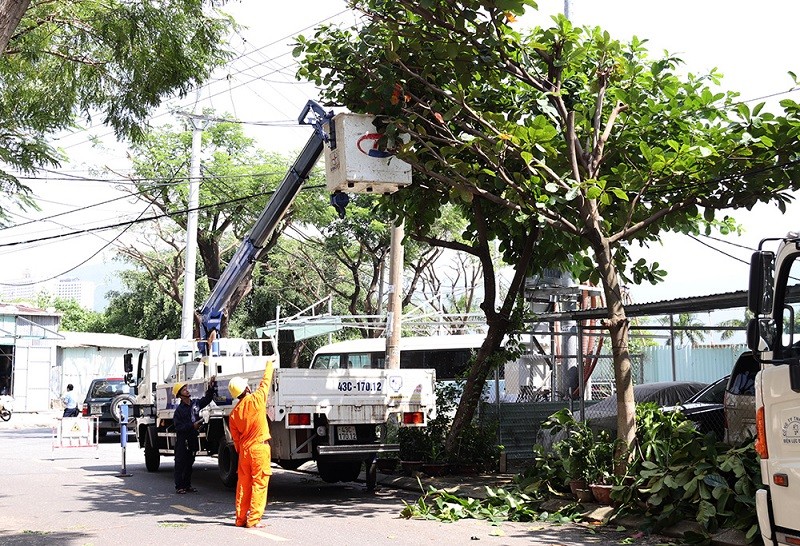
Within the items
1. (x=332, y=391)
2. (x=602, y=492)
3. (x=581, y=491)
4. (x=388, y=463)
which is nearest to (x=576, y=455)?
(x=581, y=491)

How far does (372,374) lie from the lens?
13742mm

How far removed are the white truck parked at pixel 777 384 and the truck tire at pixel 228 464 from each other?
371 inches

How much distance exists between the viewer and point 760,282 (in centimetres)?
639

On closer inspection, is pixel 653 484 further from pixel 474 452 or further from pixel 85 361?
pixel 85 361

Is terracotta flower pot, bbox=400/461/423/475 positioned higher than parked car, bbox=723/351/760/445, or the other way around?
parked car, bbox=723/351/760/445

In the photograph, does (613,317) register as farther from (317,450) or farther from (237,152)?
(237,152)

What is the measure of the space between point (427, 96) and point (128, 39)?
4052 millimetres

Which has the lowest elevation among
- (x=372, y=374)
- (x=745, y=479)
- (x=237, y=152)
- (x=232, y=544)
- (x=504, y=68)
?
(x=232, y=544)

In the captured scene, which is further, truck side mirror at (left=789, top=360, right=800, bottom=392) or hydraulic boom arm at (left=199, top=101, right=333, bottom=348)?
hydraulic boom arm at (left=199, top=101, right=333, bottom=348)

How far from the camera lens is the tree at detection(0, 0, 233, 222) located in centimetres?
1076

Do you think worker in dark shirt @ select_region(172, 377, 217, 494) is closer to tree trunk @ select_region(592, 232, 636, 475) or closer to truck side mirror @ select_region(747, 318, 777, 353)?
tree trunk @ select_region(592, 232, 636, 475)

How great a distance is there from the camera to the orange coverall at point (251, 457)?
426 inches

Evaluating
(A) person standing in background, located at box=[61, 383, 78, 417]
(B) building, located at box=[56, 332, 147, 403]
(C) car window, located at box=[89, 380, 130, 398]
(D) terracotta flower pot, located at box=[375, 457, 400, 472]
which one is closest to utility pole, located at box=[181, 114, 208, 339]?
(C) car window, located at box=[89, 380, 130, 398]

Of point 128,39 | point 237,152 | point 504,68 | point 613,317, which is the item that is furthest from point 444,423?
point 237,152
